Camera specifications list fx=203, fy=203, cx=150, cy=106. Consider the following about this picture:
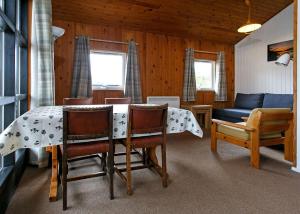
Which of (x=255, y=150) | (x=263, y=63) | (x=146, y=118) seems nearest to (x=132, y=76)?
(x=146, y=118)

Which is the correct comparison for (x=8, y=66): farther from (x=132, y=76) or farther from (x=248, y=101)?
(x=248, y=101)

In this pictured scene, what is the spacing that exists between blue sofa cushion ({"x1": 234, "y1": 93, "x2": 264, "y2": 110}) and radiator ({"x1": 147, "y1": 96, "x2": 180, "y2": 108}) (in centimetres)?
172

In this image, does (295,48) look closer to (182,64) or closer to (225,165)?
(225,165)

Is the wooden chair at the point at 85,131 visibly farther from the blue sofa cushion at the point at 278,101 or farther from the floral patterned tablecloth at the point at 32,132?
the blue sofa cushion at the point at 278,101

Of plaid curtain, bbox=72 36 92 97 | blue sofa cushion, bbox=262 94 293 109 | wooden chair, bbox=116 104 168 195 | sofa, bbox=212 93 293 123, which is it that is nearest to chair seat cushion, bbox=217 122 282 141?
wooden chair, bbox=116 104 168 195

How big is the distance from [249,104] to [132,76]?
2.96 meters

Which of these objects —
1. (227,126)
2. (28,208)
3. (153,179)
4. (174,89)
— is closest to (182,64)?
(174,89)

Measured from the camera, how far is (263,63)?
4988 millimetres

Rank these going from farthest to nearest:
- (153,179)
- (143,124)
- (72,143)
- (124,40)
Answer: (124,40)
(153,179)
(143,124)
(72,143)

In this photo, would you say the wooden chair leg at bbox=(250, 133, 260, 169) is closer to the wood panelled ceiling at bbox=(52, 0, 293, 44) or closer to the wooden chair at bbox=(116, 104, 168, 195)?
the wooden chair at bbox=(116, 104, 168, 195)

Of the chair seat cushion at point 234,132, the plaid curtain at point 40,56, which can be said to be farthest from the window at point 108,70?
the chair seat cushion at point 234,132

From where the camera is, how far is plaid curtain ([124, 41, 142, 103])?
14.0 feet

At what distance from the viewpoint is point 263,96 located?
4836 mm

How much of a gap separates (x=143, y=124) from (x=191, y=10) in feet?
10.6
